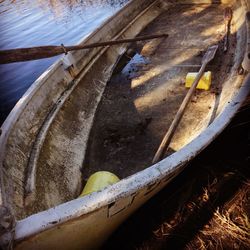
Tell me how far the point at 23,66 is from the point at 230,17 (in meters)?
5.80

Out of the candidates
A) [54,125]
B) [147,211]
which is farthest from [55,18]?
[147,211]

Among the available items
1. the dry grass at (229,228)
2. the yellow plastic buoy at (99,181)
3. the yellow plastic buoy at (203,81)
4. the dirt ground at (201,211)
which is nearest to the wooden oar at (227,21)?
the yellow plastic buoy at (203,81)

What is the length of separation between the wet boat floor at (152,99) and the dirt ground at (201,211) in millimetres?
452

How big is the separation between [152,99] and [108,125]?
2.60 feet

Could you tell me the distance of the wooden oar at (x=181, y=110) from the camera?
2.94m

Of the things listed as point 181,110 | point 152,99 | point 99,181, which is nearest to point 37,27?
point 152,99

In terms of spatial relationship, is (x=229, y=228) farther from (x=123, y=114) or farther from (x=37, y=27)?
(x=37, y=27)

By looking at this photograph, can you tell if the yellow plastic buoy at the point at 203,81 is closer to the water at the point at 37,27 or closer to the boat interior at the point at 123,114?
the boat interior at the point at 123,114

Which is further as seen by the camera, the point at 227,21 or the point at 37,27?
the point at 37,27

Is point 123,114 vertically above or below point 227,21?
below

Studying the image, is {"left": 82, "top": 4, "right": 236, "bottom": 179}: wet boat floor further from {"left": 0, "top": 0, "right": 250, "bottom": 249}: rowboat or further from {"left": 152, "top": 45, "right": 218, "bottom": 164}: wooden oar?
{"left": 152, "top": 45, "right": 218, "bottom": 164}: wooden oar

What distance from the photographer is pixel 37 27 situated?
11305 mm

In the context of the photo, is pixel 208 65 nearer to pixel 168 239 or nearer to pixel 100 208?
pixel 168 239

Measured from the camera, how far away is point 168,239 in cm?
279
